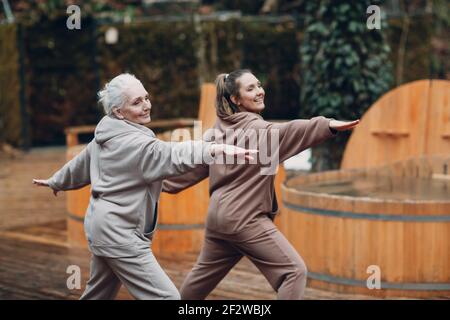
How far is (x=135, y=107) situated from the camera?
16.1 ft

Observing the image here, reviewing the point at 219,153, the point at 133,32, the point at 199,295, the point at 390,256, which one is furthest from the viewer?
the point at 133,32

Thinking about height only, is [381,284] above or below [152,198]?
below

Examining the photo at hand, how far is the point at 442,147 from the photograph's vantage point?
9.07 meters

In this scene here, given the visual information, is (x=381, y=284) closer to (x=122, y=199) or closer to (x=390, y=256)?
(x=390, y=256)

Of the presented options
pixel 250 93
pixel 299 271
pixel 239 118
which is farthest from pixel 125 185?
pixel 299 271

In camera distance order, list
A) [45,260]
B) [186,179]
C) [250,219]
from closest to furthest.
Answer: [250,219] → [186,179] → [45,260]

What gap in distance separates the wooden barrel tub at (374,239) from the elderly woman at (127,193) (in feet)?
7.89

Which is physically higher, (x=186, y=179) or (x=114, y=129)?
(x=114, y=129)

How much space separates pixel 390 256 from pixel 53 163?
966 cm

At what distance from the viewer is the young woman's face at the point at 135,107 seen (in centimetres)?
489

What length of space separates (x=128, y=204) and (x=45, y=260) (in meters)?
4.08

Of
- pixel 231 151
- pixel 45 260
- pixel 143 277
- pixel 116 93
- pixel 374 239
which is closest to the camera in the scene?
pixel 231 151

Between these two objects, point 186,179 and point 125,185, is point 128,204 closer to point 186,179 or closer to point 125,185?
point 125,185
